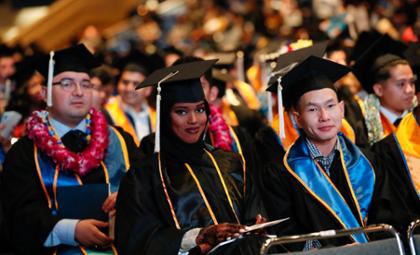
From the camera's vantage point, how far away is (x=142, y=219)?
15.3 feet

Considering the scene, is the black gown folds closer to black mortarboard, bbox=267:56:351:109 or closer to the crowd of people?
the crowd of people

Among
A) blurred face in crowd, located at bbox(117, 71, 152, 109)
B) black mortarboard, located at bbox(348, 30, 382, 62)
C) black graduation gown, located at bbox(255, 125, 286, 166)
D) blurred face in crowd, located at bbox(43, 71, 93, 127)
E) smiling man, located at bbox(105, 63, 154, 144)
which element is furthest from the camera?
blurred face in crowd, located at bbox(117, 71, 152, 109)

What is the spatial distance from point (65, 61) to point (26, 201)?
100 centimetres

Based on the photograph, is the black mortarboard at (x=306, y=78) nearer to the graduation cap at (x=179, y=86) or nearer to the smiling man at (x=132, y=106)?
the graduation cap at (x=179, y=86)

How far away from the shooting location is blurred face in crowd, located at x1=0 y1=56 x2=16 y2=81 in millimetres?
9930

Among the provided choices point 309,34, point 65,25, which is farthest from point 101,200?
point 65,25

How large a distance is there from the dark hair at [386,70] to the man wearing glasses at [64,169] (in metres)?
2.09

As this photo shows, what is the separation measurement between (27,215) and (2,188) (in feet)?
1.12

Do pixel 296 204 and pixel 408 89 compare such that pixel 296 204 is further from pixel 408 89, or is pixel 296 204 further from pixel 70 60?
pixel 408 89

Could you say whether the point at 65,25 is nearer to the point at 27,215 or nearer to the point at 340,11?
the point at 340,11

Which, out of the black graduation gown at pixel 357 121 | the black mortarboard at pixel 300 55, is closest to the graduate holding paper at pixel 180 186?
the black mortarboard at pixel 300 55

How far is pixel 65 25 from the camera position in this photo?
59.1 feet

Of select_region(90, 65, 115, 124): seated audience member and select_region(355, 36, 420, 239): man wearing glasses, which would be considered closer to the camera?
select_region(355, 36, 420, 239): man wearing glasses

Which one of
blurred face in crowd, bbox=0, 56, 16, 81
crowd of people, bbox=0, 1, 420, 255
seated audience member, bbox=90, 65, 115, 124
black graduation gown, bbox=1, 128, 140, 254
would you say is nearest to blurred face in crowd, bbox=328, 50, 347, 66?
crowd of people, bbox=0, 1, 420, 255
